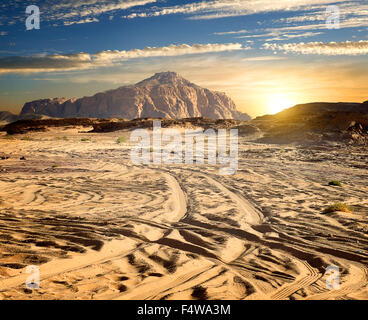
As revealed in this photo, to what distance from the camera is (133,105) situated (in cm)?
14750

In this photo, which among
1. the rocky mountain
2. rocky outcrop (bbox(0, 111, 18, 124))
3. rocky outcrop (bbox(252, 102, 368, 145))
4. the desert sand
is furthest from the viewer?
the rocky mountain

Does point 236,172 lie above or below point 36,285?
below

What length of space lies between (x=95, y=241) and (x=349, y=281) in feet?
13.8

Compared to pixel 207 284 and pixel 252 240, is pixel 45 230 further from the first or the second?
pixel 252 240

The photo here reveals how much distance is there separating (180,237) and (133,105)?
145310 millimetres

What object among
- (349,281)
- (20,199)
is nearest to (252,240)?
(349,281)

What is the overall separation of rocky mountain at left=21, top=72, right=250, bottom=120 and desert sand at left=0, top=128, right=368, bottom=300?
13643 centimetres

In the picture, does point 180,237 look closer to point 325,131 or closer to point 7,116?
point 325,131

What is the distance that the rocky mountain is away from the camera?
148 metres

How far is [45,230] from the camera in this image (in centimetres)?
643

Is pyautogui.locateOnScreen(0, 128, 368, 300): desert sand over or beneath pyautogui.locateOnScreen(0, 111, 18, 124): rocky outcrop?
over

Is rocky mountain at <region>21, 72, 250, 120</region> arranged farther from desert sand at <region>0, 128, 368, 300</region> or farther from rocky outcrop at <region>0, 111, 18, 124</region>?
desert sand at <region>0, 128, 368, 300</region>

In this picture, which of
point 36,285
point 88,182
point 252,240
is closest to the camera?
point 36,285

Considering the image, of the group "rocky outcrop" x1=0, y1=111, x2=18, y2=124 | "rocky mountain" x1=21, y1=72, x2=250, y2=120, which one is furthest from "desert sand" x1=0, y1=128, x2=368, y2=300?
"rocky mountain" x1=21, y1=72, x2=250, y2=120
